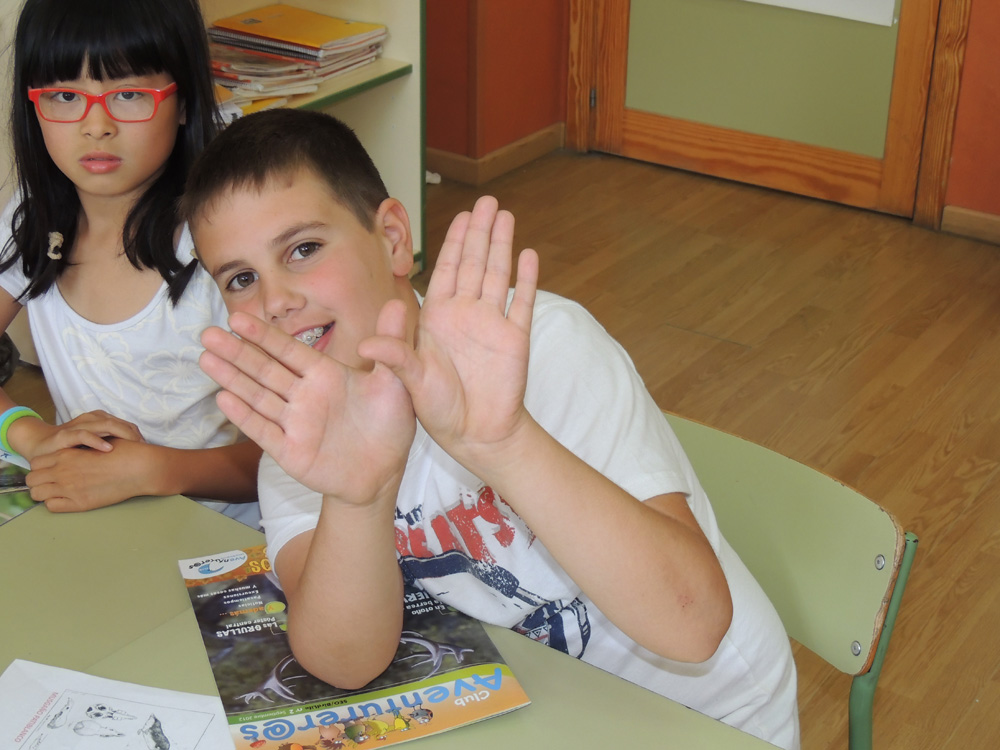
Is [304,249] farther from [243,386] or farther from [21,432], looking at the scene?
[21,432]

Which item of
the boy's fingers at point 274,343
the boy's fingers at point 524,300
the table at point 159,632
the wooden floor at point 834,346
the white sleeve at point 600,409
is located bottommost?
the wooden floor at point 834,346

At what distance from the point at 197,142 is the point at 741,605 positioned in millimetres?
909

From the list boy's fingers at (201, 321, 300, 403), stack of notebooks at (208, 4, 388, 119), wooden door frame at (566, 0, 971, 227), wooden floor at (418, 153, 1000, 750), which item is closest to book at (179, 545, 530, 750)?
boy's fingers at (201, 321, 300, 403)

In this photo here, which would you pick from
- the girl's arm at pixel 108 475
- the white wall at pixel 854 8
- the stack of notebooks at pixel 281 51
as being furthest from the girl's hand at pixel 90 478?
the white wall at pixel 854 8

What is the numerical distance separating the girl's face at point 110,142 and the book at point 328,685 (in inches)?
23.4

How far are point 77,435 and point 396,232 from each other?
1.38 feet

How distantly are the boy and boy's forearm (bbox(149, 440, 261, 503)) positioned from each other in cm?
12

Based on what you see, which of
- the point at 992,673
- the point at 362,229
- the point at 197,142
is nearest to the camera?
the point at 362,229

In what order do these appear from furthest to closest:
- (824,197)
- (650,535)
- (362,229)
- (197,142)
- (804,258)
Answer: (824,197) < (804,258) < (197,142) < (362,229) < (650,535)

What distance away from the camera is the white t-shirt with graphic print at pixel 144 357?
1.51 m

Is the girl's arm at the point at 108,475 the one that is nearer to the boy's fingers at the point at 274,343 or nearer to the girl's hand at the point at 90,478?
the girl's hand at the point at 90,478

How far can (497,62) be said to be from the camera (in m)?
3.90

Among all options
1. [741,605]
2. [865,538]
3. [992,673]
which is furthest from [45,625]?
[992,673]

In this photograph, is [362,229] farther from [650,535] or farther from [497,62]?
[497,62]
